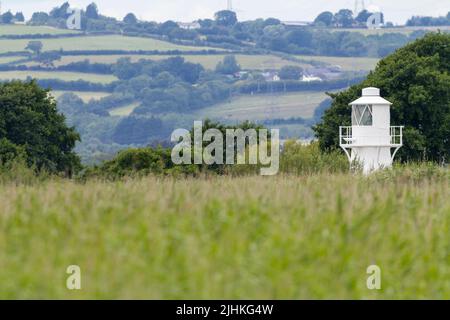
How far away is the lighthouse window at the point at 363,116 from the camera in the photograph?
71312mm

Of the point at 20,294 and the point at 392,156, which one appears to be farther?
the point at 392,156

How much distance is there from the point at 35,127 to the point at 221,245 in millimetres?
68385

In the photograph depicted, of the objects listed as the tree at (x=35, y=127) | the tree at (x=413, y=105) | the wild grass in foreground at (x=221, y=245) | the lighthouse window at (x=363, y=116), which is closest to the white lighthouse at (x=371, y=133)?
the lighthouse window at (x=363, y=116)

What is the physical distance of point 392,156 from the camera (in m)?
72.3

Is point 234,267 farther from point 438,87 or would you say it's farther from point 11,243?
point 438,87

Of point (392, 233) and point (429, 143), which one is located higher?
point (392, 233)

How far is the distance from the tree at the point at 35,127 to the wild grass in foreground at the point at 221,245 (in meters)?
58.8

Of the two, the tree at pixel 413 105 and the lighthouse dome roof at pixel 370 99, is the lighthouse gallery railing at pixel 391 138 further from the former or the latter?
the lighthouse dome roof at pixel 370 99

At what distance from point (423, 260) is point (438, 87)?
67615 mm

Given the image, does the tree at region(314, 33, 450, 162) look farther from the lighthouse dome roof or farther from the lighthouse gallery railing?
the lighthouse dome roof

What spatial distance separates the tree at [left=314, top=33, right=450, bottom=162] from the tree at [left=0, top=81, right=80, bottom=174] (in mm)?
16266

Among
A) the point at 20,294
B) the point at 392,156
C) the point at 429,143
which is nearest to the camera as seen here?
the point at 20,294

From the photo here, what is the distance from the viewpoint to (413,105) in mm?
82750
